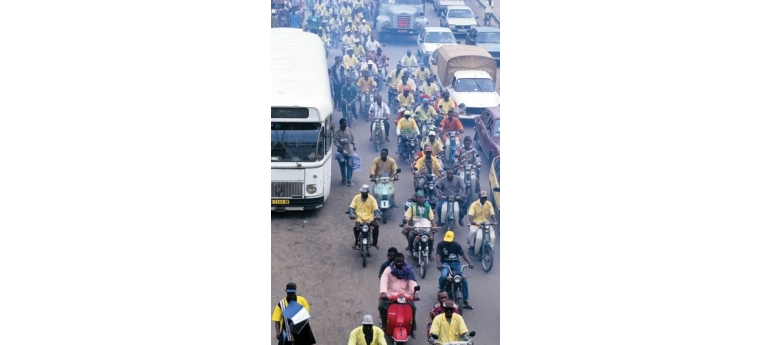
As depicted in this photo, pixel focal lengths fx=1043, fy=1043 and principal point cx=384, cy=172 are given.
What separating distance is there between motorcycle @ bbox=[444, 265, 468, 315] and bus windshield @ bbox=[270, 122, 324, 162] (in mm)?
4134

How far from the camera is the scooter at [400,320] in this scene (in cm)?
1538

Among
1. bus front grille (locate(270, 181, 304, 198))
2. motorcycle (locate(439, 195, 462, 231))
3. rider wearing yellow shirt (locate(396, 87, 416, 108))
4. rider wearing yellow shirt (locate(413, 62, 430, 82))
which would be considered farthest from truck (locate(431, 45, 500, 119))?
bus front grille (locate(270, 181, 304, 198))

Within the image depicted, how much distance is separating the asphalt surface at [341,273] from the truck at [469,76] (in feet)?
13.4

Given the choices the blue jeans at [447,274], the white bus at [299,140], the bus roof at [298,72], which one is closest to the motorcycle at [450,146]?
the bus roof at [298,72]

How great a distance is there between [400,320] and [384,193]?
186 inches

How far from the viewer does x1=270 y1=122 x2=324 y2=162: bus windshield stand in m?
19.0

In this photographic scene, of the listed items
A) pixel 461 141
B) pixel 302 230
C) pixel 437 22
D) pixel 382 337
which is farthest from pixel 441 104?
pixel 382 337

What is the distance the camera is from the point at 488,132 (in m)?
22.8

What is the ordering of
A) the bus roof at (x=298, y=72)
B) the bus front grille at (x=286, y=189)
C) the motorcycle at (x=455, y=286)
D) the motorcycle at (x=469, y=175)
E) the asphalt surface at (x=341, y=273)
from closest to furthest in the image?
Answer: the asphalt surface at (x=341, y=273), the motorcycle at (x=455, y=286), the bus roof at (x=298, y=72), the bus front grille at (x=286, y=189), the motorcycle at (x=469, y=175)

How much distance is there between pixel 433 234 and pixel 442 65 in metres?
9.49

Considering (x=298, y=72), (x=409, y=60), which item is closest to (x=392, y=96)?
(x=409, y=60)

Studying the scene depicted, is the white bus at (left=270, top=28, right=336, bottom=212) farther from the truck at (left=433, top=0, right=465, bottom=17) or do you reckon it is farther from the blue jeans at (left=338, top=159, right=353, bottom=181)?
the truck at (left=433, top=0, right=465, bottom=17)

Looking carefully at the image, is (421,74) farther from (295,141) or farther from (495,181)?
(295,141)

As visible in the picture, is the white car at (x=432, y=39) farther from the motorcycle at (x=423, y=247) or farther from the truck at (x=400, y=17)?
the motorcycle at (x=423, y=247)
